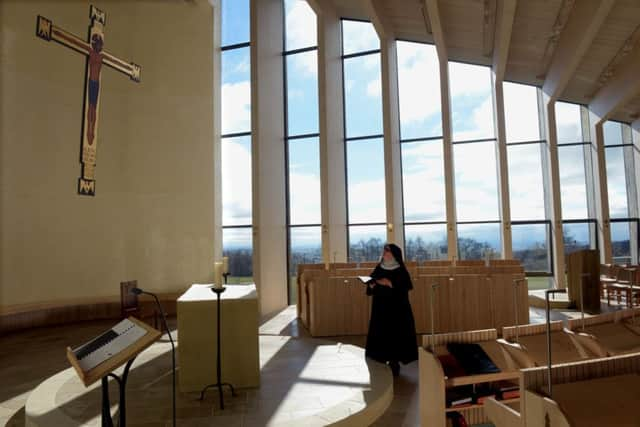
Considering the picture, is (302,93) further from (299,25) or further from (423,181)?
(423,181)

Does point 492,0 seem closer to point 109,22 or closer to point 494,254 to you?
point 494,254

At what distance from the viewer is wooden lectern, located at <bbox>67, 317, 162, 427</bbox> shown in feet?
6.40

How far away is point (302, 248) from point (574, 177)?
753 cm

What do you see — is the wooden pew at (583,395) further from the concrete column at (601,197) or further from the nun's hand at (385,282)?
the concrete column at (601,197)

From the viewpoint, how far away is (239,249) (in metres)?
11.2

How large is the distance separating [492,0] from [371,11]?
8.23ft

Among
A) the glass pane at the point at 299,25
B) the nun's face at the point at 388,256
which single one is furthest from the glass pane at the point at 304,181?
the nun's face at the point at 388,256

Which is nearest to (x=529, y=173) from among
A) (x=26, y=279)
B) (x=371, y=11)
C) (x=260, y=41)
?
(x=371, y=11)

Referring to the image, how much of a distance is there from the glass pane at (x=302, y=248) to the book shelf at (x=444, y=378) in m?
8.23

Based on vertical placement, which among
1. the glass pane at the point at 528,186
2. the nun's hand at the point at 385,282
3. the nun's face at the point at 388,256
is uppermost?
the glass pane at the point at 528,186

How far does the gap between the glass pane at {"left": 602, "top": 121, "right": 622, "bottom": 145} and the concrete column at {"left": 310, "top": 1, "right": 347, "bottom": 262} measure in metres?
7.17

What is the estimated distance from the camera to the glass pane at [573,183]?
11.1 metres

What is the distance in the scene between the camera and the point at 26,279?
24.0 feet

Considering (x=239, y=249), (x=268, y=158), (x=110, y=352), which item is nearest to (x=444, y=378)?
(x=110, y=352)
